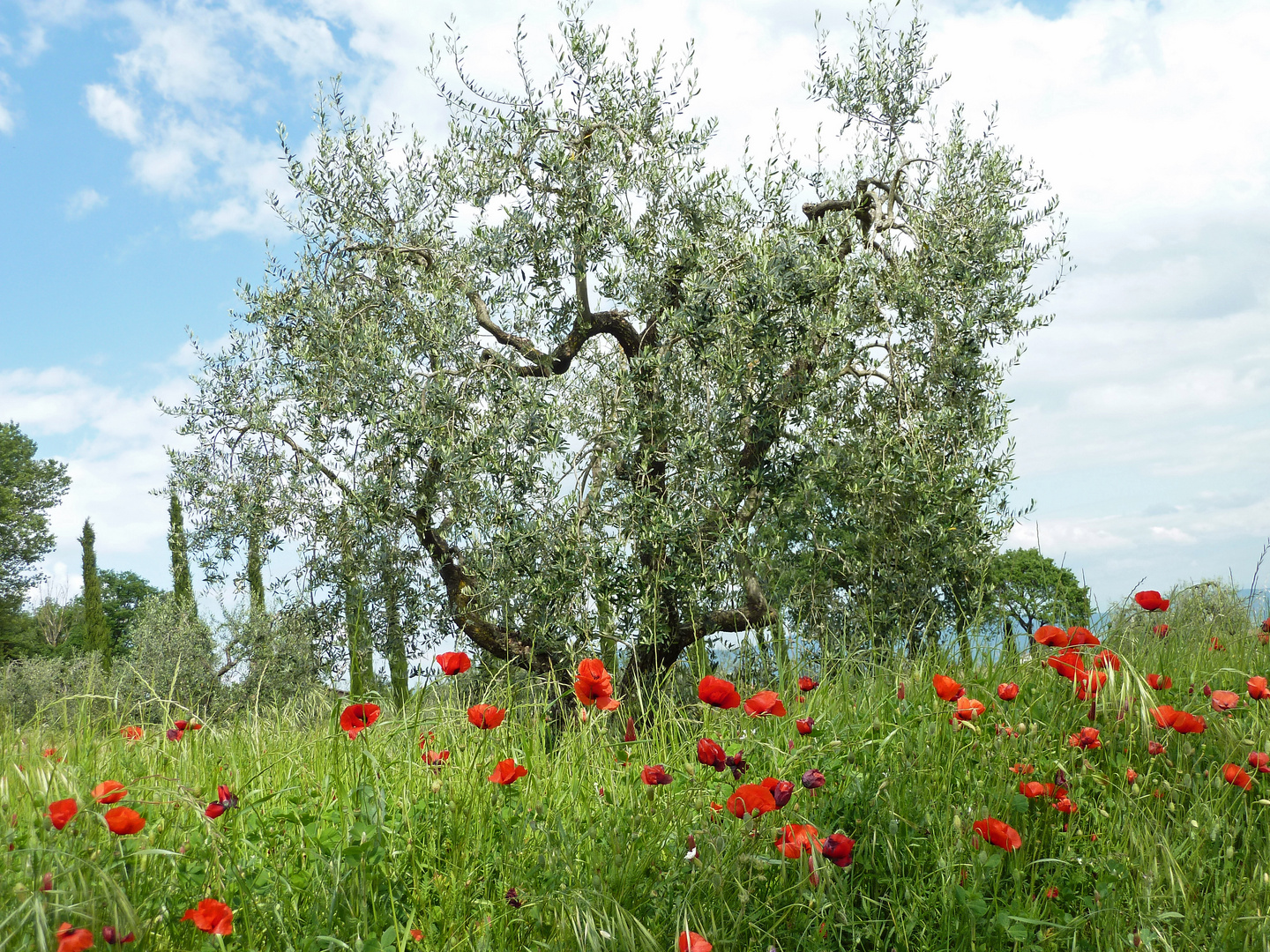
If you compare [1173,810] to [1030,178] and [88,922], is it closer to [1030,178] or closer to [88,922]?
[88,922]

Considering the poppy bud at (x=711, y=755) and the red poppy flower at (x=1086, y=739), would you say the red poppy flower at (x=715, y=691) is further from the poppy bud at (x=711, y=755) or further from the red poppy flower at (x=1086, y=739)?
the red poppy flower at (x=1086, y=739)

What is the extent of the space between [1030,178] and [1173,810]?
26.5 ft

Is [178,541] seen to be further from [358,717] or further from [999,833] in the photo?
[999,833]

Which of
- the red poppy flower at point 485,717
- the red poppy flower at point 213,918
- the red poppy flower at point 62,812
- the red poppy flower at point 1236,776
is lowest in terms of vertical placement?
the red poppy flower at point 1236,776

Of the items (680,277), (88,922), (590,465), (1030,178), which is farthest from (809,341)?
(88,922)

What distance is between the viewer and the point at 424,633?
32.6 ft

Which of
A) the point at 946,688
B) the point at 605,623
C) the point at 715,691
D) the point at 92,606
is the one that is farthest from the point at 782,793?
the point at 92,606

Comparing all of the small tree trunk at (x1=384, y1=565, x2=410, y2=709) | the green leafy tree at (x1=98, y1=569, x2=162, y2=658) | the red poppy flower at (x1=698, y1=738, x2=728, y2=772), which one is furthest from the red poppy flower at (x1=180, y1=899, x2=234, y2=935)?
the green leafy tree at (x1=98, y1=569, x2=162, y2=658)

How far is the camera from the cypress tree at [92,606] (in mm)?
30578

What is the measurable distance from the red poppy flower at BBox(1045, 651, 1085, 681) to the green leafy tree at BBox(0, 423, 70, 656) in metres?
41.0

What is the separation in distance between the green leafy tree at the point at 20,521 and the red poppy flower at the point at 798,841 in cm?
4099

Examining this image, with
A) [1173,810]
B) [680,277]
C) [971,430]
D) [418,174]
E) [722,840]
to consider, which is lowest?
[1173,810]

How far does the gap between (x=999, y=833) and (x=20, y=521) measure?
44.7 meters

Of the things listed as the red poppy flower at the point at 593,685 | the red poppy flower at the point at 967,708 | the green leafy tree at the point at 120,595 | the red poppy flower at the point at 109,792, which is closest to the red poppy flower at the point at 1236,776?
the red poppy flower at the point at 967,708
